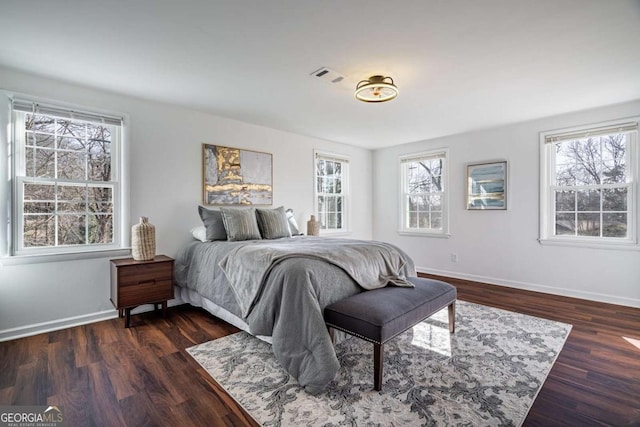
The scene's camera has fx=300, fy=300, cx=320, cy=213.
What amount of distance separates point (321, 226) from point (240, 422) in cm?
382

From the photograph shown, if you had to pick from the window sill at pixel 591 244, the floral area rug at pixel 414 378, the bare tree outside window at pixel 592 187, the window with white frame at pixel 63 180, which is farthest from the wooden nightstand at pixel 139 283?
the bare tree outside window at pixel 592 187

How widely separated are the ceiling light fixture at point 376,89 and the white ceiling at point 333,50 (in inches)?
2.8

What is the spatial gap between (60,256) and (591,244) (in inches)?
230

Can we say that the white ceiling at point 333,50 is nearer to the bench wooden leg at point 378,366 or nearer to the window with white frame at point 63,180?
the window with white frame at point 63,180

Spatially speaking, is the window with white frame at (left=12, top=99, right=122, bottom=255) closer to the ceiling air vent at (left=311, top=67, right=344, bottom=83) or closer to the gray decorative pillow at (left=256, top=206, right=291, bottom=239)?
the gray decorative pillow at (left=256, top=206, right=291, bottom=239)

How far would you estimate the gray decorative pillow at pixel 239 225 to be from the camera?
333 centimetres

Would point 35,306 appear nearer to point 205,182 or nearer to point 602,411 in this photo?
point 205,182

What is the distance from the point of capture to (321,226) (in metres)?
5.27

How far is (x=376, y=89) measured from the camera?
8.94 feet

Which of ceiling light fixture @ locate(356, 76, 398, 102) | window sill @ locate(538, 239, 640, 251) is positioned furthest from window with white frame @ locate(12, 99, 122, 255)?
window sill @ locate(538, 239, 640, 251)

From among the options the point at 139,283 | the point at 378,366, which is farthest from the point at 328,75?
the point at 139,283

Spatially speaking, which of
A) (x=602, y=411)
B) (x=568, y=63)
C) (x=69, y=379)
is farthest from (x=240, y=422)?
(x=568, y=63)

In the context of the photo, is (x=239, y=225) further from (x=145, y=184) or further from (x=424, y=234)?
(x=424, y=234)

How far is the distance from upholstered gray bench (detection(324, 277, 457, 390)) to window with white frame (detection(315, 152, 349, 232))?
295cm
